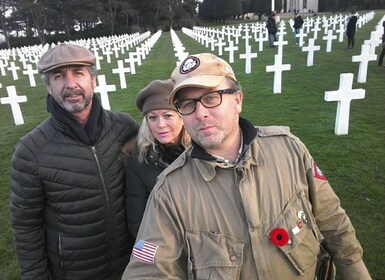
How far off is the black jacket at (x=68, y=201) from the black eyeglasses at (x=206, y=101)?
777 mm

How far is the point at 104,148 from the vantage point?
220 centimetres

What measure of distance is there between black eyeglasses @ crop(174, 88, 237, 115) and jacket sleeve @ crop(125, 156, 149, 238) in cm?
69

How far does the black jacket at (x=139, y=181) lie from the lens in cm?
219

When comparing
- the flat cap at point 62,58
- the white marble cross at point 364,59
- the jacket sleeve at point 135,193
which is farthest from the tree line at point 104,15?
the jacket sleeve at point 135,193

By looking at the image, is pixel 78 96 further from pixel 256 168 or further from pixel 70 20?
pixel 70 20

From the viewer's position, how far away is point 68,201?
2146mm

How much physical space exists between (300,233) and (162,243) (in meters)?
0.65

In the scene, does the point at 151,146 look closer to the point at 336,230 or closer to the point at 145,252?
the point at 145,252

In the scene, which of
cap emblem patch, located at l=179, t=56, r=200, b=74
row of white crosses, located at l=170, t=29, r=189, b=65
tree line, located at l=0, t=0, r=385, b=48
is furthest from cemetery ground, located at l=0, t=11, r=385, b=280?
tree line, located at l=0, t=0, r=385, b=48

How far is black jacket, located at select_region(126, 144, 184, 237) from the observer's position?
219 cm

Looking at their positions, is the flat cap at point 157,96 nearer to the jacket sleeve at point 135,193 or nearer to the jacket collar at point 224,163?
the jacket sleeve at point 135,193

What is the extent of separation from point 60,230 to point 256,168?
1396mm

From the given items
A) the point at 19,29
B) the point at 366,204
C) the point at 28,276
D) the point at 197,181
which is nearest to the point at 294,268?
the point at 197,181

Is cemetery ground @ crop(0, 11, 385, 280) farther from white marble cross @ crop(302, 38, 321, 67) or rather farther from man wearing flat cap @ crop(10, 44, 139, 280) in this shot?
man wearing flat cap @ crop(10, 44, 139, 280)
